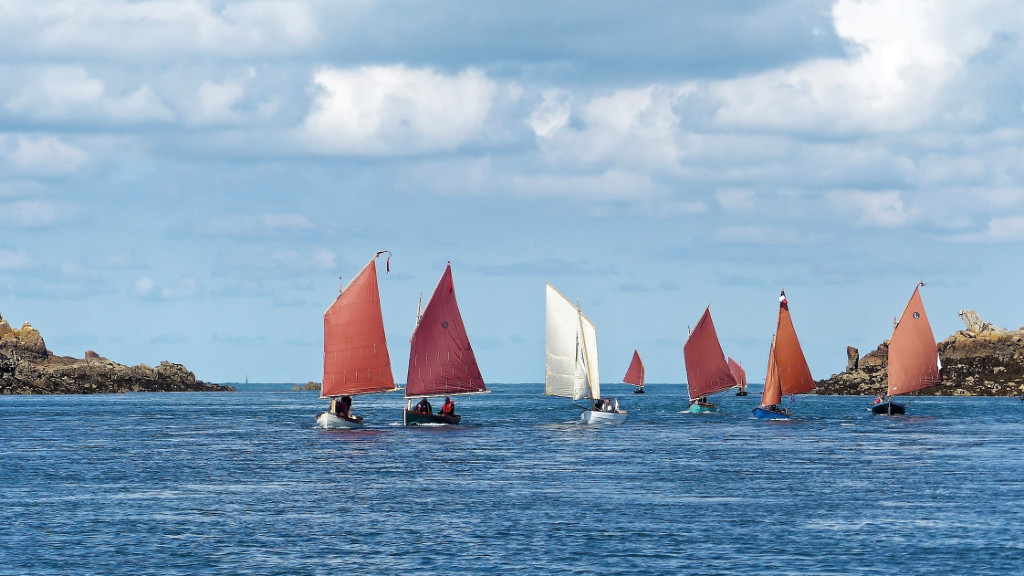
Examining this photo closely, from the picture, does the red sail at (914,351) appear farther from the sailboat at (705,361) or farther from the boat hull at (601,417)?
the boat hull at (601,417)

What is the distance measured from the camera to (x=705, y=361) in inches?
5305

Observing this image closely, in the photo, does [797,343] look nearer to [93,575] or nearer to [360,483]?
[360,483]

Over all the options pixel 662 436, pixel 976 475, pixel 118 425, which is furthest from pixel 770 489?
pixel 118 425

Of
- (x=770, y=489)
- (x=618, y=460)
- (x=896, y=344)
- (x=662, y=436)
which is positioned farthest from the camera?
(x=896, y=344)

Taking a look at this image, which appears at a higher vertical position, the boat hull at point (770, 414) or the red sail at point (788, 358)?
the red sail at point (788, 358)

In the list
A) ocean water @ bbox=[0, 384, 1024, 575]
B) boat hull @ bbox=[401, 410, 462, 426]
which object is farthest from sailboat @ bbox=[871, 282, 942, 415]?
boat hull @ bbox=[401, 410, 462, 426]

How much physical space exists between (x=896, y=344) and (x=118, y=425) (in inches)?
3202

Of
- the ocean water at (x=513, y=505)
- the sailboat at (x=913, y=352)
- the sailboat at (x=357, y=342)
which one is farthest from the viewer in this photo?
the sailboat at (x=913, y=352)

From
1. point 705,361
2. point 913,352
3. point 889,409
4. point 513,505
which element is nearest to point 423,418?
point 705,361

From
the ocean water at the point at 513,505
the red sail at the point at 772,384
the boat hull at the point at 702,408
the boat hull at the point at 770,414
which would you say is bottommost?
the ocean water at the point at 513,505

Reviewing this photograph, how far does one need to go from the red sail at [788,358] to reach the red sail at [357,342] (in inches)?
1789

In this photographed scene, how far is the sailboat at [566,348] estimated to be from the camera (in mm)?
108312

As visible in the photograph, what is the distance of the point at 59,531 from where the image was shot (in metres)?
47.4

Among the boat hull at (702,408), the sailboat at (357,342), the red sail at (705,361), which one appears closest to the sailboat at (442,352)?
the sailboat at (357,342)
